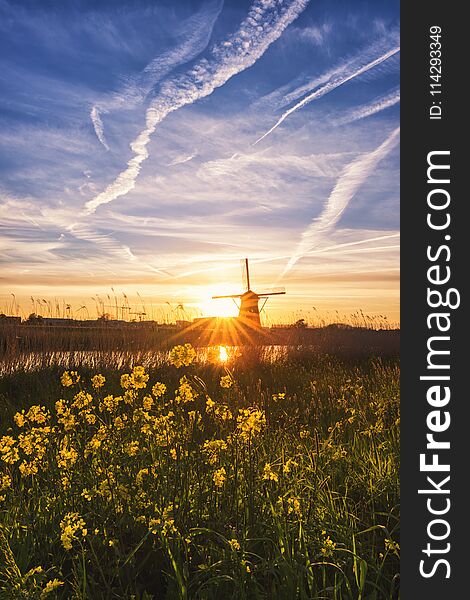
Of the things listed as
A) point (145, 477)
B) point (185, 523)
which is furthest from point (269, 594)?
point (145, 477)

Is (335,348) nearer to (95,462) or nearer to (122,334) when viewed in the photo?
(122,334)

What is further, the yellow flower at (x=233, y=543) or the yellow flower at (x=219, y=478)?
the yellow flower at (x=219, y=478)

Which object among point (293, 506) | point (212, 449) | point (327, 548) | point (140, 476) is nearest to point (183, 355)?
point (212, 449)

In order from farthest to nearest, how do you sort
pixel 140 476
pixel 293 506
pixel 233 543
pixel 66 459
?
1. pixel 66 459
2. pixel 140 476
3. pixel 293 506
4. pixel 233 543

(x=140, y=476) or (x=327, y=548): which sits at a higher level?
(x=140, y=476)

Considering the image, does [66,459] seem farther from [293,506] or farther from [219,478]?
[293,506]

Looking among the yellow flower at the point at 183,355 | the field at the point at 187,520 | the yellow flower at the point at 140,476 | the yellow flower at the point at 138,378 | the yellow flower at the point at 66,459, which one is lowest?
the field at the point at 187,520

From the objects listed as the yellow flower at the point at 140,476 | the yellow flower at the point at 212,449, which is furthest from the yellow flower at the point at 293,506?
the yellow flower at the point at 140,476

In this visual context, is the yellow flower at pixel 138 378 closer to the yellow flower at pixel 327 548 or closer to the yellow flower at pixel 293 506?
the yellow flower at pixel 293 506

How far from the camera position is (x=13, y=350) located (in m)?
14.0

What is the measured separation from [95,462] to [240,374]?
8790mm

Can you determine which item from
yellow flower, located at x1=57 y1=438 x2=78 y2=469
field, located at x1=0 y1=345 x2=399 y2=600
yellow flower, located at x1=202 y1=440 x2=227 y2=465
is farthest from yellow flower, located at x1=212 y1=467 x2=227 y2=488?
yellow flower, located at x1=57 y1=438 x2=78 y2=469

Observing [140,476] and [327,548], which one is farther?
[140,476]

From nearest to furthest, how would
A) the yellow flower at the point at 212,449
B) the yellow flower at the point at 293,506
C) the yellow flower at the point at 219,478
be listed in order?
the yellow flower at the point at 293,506
the yellow flower at the point at 219,478
the yellow flower at the point at 212,449
